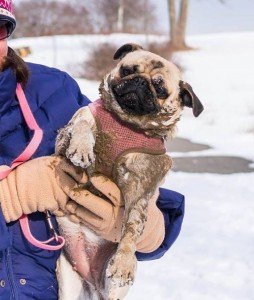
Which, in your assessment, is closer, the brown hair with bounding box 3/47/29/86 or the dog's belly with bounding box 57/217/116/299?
the brown hair with bounding box 3/47/29/86

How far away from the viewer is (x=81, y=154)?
8.25 feet

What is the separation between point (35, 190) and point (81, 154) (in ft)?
0.75

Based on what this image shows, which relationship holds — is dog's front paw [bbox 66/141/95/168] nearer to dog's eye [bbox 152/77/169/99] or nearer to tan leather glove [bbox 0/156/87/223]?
tan leather glove [bbox 0/156/87/223]

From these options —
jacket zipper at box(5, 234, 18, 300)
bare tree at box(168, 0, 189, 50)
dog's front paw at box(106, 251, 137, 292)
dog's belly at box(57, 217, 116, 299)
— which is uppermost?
dog's front paw at box(106, 251, 137, 292)

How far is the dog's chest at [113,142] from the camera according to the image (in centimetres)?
260

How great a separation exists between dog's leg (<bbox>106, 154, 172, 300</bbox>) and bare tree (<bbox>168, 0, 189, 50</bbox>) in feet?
74.9

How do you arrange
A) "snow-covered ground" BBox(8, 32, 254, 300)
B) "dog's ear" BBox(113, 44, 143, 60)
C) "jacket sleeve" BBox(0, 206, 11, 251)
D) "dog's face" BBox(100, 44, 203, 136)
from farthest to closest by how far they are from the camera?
"snow-covered ground" BBox(8, 32, 254, 300) → "dog's ear" BBox(113, 44, 143, 60) → "dog's face" BBox(100, 44, 203, 136) → "jacket sleeve" BBox(0, 206, 11, 251)

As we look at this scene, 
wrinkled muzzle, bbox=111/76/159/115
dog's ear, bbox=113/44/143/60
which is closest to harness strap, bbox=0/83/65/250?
wrinkled muzzle, bbox=111/76/159/115

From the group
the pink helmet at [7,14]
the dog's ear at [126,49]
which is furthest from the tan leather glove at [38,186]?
the dog's ear at [126,49]

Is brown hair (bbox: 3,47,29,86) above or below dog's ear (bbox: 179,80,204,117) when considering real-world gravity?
above

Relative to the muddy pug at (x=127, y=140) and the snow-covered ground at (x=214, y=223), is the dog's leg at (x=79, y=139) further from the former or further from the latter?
the snow-covered ground at (x=214, y=223)

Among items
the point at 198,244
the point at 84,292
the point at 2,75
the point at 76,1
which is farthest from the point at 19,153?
the point at 76,1

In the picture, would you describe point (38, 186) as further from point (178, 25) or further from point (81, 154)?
point (178, 25)

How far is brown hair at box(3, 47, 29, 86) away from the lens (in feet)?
8.34
